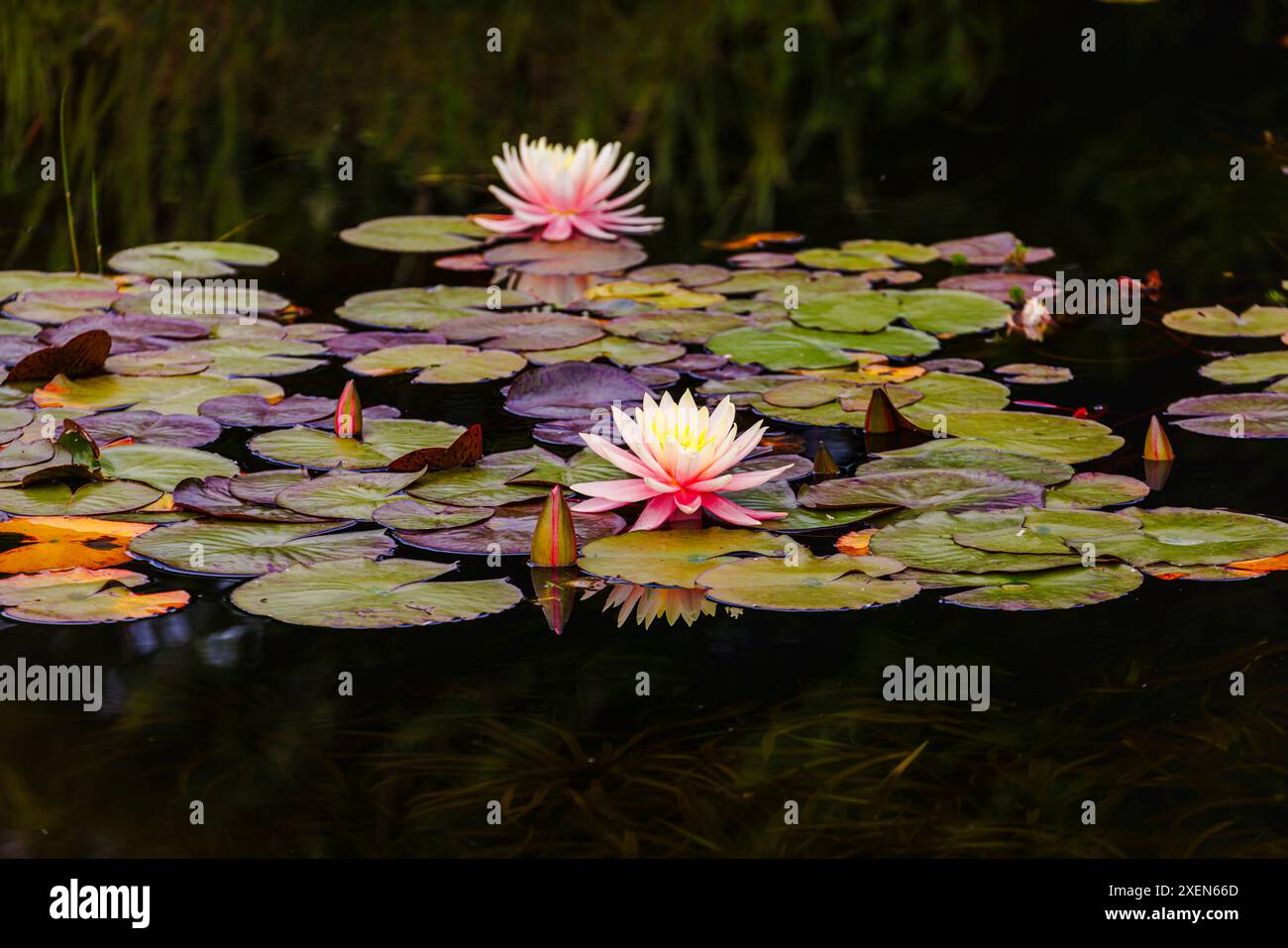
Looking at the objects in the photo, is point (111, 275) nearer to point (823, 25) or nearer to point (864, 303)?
point (864, 303)

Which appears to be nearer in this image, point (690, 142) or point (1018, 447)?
point (1018, 447)

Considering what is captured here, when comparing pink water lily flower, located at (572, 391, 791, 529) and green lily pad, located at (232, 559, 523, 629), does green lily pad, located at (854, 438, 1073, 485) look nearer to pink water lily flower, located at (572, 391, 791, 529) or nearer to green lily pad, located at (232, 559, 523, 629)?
pink water lily flower, located at (572, 391, 791, 529)

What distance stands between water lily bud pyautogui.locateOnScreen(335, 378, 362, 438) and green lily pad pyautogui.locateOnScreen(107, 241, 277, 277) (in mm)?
1294

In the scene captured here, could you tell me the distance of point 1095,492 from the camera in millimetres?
2961

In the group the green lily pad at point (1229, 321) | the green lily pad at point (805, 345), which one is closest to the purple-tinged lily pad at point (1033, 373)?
the green lily pad at point (805, 345)

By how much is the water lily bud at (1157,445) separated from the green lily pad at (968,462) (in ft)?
0.56

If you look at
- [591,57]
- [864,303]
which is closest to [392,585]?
[864,303]

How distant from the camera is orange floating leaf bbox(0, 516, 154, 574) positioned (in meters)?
2.74

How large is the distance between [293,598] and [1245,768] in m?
1.33

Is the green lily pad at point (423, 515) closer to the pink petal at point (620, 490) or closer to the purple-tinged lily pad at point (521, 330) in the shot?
the pink petal at point (620, 490)

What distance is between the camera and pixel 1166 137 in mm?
5684

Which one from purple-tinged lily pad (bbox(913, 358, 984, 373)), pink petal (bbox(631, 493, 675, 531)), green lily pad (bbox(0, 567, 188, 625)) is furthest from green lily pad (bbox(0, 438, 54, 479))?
purple-tinged lily pad (bbox(913, 358, 984, 373))

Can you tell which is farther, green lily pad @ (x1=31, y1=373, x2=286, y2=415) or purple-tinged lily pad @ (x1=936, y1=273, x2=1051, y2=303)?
purple-tinged lily pad @ (x1=936, y1=273, x2=1051, y2=303)

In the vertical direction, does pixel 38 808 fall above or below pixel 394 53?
below
